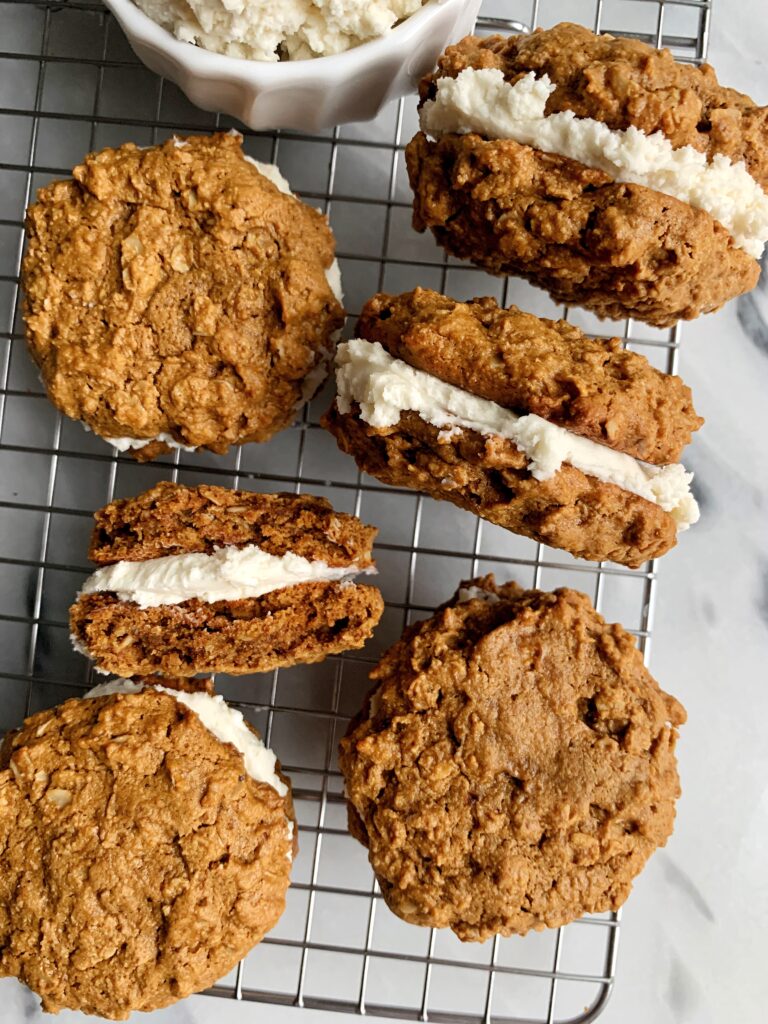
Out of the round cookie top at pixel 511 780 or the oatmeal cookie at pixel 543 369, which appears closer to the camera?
the oatmeal cookie at pixel 543 369

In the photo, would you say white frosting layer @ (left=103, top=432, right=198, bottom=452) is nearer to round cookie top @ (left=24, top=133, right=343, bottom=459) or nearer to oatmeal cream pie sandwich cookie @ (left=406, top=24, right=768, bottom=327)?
round cookie top @ (left=24, top=133, right=343, bottom=459)

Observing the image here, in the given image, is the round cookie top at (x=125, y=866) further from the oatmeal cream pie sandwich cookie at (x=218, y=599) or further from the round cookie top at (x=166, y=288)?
the round cookie top at (x=166, y=288)

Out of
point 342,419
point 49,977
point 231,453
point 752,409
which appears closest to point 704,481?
point 752,409

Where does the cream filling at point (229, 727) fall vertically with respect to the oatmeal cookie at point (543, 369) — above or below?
below

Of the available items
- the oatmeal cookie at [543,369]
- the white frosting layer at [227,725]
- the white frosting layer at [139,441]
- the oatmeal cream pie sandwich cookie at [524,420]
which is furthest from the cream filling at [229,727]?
the oatmeal cookie at [543,369]

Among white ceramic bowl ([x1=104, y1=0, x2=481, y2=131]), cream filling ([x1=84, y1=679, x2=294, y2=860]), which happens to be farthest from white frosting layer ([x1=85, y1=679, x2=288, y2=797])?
white ceramic bowl ([x1=104, y1=0, x2=481, y2=131])

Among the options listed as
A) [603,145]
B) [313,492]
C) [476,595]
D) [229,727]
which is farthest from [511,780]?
[603,145]
